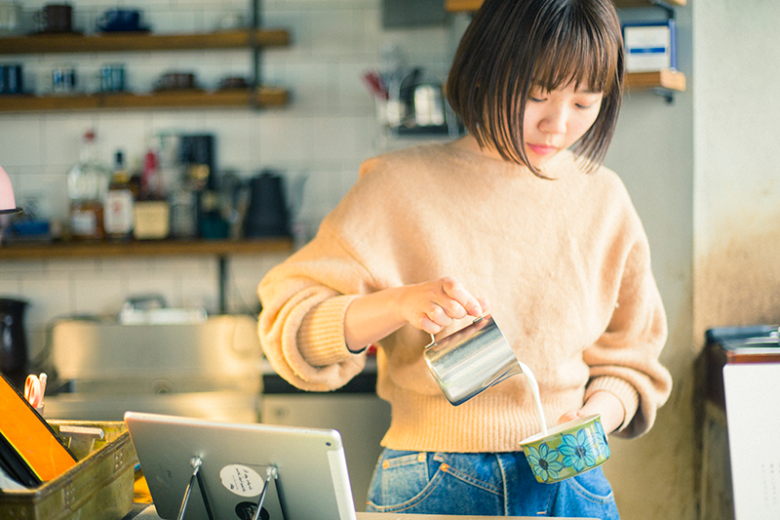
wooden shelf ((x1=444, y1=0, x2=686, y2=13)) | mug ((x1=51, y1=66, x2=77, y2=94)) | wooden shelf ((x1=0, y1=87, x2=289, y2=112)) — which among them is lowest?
wooden shelf ((x1=0, y1=87, x2=289, y2=112))

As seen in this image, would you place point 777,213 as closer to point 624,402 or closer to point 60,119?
point 624,402

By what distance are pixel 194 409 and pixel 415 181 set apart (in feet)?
4.25

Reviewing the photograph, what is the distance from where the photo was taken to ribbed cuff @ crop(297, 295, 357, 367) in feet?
3.18

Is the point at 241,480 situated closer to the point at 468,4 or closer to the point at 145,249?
the point at 468,4

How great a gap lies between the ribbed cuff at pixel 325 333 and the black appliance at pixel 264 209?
1421mm

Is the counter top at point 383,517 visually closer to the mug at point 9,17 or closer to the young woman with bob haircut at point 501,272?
the young woman with bob haircut at point 501,272

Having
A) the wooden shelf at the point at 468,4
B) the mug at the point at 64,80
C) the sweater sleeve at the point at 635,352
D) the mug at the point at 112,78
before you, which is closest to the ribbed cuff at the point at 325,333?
the sweater sleeve at the point at 635,352

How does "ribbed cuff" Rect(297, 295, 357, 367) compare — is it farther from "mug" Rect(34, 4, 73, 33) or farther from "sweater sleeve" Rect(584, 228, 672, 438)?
"mug" Rect(34, 4, 73, 33)

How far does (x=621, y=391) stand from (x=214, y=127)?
6.31ft

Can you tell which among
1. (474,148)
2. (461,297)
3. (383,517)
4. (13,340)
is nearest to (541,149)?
(474,148)

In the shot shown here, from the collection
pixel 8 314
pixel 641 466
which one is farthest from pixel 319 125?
pixel 641 466

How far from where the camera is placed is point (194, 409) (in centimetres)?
205

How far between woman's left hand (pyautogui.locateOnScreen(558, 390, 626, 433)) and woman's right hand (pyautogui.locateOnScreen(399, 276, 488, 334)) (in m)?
0.33

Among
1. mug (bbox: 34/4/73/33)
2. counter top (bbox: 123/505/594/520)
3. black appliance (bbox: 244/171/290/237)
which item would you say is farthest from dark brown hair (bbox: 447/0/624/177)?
mug (bbox: 34/4/73/33)
